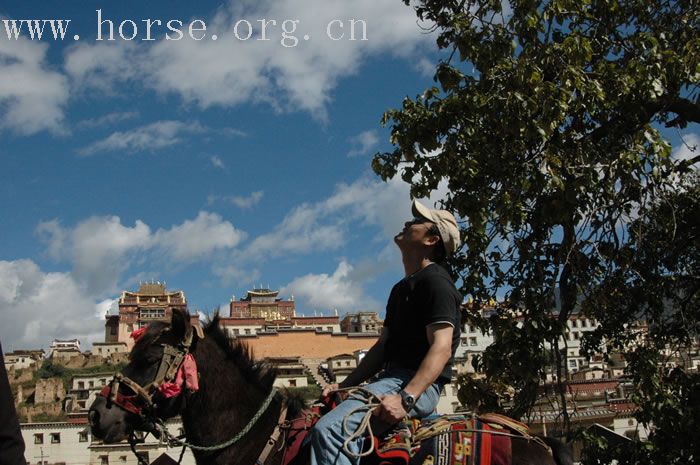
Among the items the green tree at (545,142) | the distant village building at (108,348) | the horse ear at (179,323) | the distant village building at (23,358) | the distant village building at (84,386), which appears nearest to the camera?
the horse ear at (179,323)

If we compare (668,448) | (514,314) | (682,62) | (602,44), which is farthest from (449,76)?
(668,448)

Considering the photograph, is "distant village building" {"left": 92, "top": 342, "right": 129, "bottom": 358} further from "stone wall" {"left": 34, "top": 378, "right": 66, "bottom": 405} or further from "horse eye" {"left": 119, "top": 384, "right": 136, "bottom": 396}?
"horse eye" {"left": 119, "top": 384, "right": 136, "bottom": 396}

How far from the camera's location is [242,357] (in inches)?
154

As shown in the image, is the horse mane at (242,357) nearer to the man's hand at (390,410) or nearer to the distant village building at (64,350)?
the man's hand at (390,410)

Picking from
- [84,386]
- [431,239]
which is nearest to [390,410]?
[431,239]

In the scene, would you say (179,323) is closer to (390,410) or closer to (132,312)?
(390,410)

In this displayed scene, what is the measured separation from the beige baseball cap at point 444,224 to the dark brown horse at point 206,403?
3.82 feet

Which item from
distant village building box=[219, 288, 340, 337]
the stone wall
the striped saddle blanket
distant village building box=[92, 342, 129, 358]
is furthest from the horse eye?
distant village building box=[92, 342, 129, 358]

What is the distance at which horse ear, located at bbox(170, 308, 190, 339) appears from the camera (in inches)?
141

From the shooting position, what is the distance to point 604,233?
8234mm

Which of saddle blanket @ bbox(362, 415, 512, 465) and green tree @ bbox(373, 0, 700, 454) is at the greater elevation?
green tree @ bbox(373, 0, 700, 454)

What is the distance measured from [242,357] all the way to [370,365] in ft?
Answer: 2.56

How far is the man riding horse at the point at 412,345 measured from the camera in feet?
10.4

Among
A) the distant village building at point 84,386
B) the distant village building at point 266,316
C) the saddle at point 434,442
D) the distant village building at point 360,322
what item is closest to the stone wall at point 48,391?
the distant village building at point 84,386
